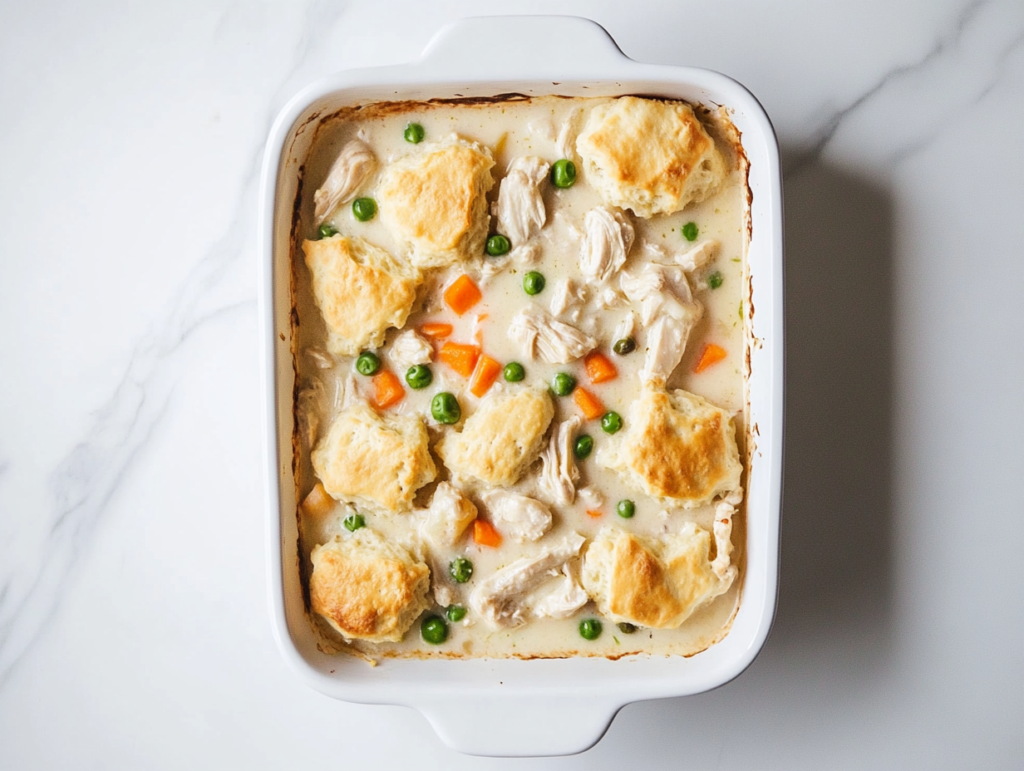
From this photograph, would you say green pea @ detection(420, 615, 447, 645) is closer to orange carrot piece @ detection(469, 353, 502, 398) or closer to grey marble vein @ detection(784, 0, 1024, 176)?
orange carrot piece @ detection(469, 353, 502, 398)

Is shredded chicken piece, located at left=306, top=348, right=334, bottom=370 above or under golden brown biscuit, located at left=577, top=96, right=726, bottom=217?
under

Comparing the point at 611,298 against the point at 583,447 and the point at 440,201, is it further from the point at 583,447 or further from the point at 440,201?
the point at 440,201

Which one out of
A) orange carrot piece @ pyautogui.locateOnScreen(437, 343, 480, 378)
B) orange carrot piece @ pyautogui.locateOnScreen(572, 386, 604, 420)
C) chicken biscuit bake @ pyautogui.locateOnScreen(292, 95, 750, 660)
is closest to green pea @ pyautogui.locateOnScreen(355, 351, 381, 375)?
chicken biscuit bake @ pyautogui.locateOnScreen(292, 95, 750, 660)

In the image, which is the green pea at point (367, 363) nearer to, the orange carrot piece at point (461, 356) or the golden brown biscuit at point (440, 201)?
the orange carrot piece at point (461, 356)

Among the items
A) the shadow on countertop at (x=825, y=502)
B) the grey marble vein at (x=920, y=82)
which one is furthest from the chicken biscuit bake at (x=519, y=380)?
the grey marble vein at (x=920, y=82)

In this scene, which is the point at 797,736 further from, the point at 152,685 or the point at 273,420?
the point at 152,685

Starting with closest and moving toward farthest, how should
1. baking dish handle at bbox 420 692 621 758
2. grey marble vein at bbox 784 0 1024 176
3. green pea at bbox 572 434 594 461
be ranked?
baking dish handle at bbox 420 692 621 758 < green pea at bbox 572 434 594 461 < grey marble vein at bbox 784 0 1024 176
